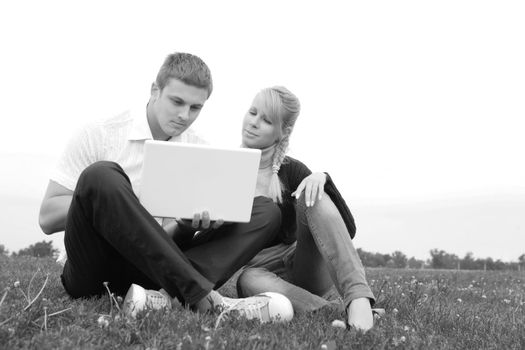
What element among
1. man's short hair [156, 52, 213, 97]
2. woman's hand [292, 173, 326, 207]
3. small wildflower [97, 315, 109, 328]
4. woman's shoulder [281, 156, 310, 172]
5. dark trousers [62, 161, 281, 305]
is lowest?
small wildflower [97, 315, 109, 328]

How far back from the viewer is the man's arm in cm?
445

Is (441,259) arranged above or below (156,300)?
below

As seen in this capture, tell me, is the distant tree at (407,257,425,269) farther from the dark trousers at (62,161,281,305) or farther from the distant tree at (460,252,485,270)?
the dark trousers at (62,161,281,305)

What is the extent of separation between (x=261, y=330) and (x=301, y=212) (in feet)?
3.62

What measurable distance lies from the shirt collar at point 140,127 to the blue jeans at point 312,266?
1.25 meters

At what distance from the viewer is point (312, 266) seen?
16.3ft

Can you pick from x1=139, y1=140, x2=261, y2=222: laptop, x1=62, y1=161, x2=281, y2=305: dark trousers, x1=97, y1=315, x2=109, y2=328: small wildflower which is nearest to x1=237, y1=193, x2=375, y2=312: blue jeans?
x1=62, y1=161, x2=281, y2=305: dark trousers

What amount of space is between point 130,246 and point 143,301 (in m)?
0.36

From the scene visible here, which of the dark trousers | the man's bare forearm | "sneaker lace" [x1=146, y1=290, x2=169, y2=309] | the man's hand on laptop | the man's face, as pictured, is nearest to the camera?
the dark trousers

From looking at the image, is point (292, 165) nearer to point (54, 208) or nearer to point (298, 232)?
point (298, 232)

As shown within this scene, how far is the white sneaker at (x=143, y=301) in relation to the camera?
3963mm

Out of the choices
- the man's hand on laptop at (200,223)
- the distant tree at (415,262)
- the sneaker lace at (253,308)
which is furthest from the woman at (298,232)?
the distant tree at (415,262)

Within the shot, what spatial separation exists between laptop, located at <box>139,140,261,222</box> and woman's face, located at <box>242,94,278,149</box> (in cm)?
89

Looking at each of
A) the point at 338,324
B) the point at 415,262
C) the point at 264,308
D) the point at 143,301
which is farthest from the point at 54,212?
the point at 415,262
